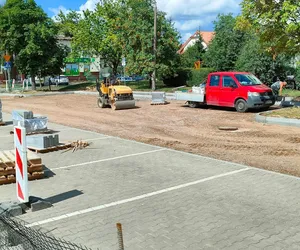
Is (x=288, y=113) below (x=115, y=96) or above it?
below

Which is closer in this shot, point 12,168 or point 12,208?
point 12,208

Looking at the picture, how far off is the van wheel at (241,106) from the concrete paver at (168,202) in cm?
884

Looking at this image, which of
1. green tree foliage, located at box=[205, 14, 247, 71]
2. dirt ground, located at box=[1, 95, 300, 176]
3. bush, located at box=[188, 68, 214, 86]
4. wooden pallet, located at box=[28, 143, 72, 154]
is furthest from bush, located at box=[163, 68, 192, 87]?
wooden pallet, located at box=[28, 143, 72, 154]

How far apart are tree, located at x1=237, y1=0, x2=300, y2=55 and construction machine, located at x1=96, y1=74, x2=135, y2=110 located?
6.75 metres

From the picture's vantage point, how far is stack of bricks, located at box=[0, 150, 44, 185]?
718cm

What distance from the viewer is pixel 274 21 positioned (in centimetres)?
1567

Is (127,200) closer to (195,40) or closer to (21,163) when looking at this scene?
(21,163)

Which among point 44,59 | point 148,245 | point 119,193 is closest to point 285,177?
point 119,193

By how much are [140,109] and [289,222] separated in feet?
50.4

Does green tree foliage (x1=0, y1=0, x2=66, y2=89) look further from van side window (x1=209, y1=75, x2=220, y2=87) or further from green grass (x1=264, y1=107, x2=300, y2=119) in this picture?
green grass (x1=264, y1=107, x2=300, y2=119)

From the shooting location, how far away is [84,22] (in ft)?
147

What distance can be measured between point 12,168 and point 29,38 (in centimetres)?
3251

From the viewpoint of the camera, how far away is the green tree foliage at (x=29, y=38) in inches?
1452

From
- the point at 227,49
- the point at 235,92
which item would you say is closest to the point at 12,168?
the point at 235,92
